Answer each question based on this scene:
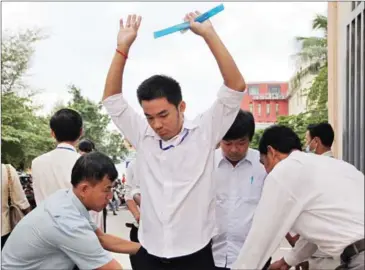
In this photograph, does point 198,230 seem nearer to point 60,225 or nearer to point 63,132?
point 60,225

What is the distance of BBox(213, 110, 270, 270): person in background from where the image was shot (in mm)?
2207

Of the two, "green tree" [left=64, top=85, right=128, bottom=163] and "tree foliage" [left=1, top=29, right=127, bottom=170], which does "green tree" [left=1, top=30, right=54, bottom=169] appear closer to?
"tree foliage" [left=1, top=29, right=127, bottom=170]

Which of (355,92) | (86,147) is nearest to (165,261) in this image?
(355,92)

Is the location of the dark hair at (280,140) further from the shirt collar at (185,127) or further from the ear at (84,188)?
the ear at (84,188)

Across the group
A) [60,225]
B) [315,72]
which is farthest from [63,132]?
[315,72]

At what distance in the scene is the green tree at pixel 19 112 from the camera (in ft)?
41.3

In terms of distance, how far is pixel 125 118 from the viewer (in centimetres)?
184

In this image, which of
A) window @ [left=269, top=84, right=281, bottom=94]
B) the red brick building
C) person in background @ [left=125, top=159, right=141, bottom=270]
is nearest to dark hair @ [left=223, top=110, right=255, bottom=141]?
person in background @ [left=125, top=159, right=141, bottom=270]

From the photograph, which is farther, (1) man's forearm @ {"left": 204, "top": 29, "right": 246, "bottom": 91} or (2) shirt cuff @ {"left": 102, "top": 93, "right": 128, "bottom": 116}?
(2) shirt cuff @ {"left": 102, "top": 93, "right": 128, "bottom": 116}

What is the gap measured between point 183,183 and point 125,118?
12.3 inches

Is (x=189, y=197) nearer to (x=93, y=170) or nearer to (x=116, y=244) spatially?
(x=93, y=170)

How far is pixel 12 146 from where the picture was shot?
526 inches

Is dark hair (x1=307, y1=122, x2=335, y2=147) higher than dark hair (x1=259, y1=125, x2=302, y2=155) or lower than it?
lower

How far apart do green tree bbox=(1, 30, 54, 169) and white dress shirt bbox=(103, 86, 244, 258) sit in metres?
11.0
